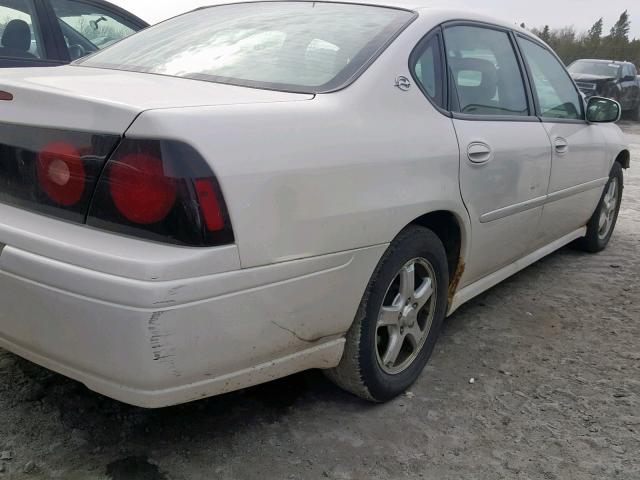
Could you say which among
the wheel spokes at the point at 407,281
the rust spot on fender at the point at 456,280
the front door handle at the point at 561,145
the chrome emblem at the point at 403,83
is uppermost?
the chrome emblem at the point at 403,83

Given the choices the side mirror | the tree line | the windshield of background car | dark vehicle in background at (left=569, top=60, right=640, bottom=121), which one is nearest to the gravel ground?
the side mirror

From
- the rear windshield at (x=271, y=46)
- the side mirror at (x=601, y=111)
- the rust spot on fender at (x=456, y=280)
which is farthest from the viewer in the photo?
the side mirror at (x=601, y=111)

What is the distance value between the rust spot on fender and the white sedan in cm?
3

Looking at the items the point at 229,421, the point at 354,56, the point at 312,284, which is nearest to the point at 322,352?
the point at 312,284

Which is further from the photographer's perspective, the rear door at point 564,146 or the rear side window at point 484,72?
the rear door at point 564,146

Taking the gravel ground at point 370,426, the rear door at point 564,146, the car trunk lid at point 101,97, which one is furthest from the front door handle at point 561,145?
the car trunk lid at point 101,97

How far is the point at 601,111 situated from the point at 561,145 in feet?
2.25

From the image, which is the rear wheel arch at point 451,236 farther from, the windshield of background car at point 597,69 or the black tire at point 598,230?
the windshield of background car at point 597,69

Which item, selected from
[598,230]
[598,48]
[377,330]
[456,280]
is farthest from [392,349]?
[598,48]

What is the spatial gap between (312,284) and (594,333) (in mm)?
2067

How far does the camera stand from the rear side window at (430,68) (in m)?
2.53

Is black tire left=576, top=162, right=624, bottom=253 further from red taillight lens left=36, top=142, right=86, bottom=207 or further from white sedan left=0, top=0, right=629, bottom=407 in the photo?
red taillight lens left=36, top=142, right=86, bottom=207

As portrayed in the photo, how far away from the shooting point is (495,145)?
9.32ft

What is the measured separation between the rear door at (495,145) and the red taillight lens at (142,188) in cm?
135
